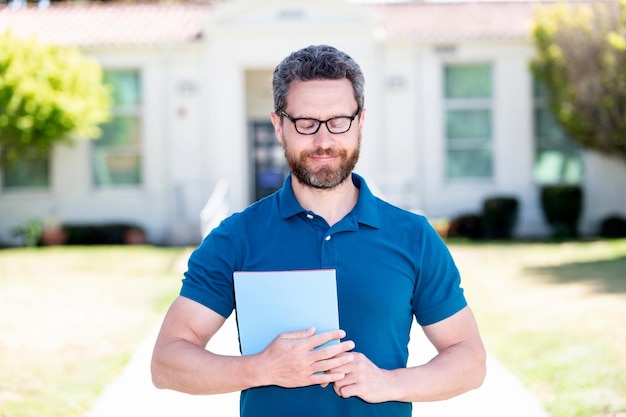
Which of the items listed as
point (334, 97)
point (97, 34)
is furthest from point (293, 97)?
point (97, 34)

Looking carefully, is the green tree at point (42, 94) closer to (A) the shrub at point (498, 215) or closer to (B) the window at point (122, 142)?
(B) the window at point (122, 142)

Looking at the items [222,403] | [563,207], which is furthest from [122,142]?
[222,403]

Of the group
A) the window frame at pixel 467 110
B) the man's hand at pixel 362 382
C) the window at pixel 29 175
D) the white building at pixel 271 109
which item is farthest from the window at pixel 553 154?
the man's hand at pixel 362 382

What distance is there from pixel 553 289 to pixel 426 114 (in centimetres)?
740

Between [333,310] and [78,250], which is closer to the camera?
[333,310]

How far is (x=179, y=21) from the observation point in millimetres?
17781

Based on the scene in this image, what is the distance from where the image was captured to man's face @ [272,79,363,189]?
2391mm

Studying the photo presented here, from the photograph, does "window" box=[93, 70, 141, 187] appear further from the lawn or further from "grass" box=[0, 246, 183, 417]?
the lawn

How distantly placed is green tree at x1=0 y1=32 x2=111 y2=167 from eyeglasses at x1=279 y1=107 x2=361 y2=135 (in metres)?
13.4

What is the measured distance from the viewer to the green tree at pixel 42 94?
14.9 meters

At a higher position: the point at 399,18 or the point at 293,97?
the point at 399,18

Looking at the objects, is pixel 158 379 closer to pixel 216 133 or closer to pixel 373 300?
pixel 373 300

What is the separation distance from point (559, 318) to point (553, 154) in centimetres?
965

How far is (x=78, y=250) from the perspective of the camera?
14719mm
